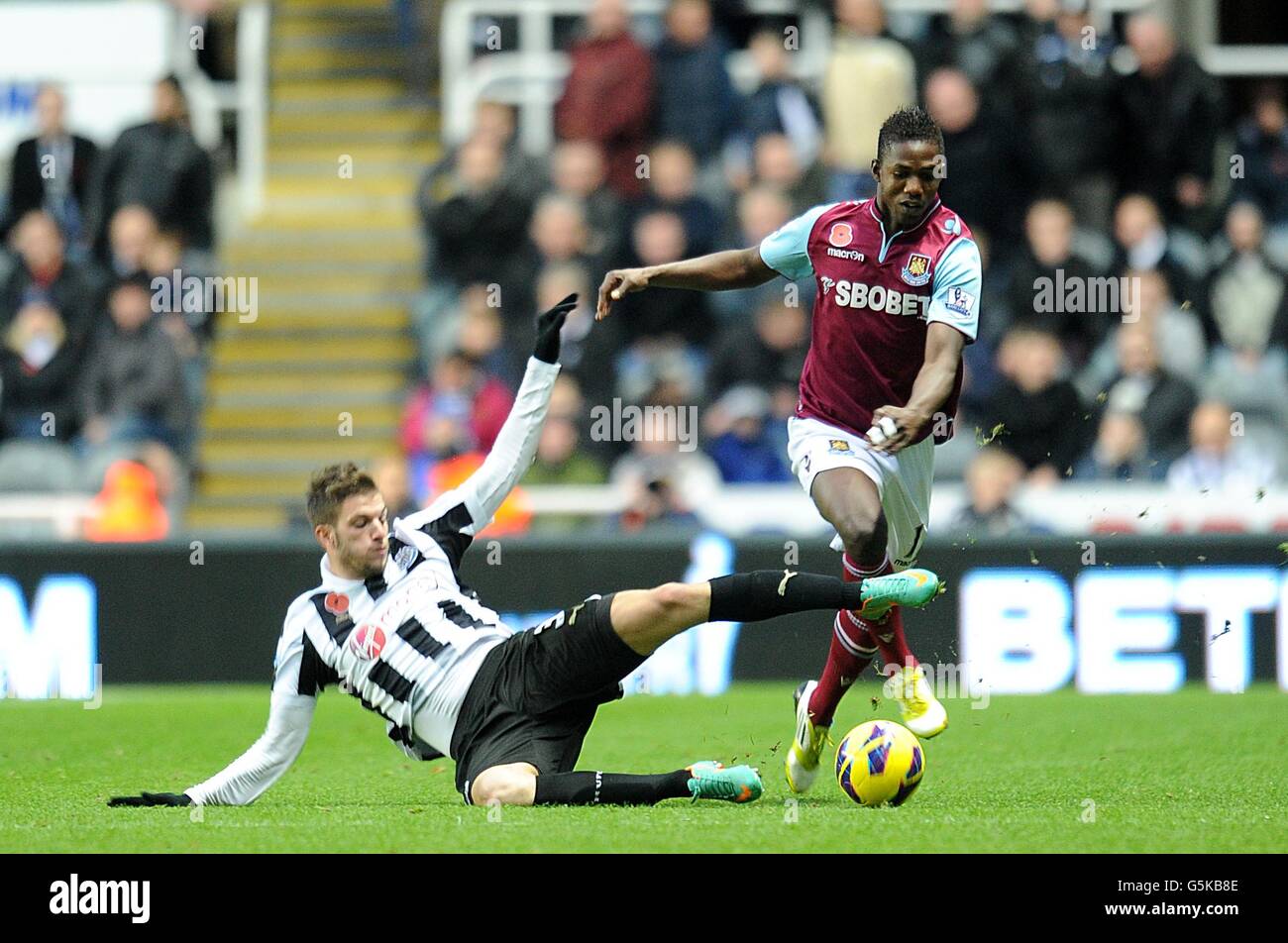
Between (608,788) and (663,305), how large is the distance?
7152 millimetres

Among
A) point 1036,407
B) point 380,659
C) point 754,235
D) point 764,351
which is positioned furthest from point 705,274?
point 754,235

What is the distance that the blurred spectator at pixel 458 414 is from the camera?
13.6 m

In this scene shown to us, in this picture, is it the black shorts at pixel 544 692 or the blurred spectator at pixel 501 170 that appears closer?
the black shorts at pixel 544 692

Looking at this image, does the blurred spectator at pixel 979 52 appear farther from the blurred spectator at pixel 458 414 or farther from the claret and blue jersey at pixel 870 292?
the claret and blue jersey at pixel 870 292

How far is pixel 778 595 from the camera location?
22.6ft

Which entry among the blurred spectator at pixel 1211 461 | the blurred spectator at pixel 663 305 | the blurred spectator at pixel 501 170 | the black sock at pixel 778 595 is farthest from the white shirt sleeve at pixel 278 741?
the blurred spectator at pixel 501 170

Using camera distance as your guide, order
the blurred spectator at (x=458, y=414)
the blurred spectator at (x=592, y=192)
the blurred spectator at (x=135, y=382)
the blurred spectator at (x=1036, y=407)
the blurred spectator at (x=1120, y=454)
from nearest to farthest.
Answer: the blurred spectator at (x=1036, y=407), the blurred spectator at (x=1120, y=454), the blurred spectator at (x=458, y=414), the blurred spectator at (x=592, y=192), the blurred spectator at (x=135, y=382)

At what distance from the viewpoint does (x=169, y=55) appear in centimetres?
1620

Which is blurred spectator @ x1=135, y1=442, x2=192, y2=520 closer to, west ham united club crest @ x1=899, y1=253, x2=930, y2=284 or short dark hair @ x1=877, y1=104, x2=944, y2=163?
west ham united club crest @ x1=899, y1=253, x2=930, y2=284

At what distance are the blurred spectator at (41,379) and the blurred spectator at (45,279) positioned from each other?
21 centimetres

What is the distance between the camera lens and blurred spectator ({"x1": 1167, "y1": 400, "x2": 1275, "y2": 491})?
12.9m

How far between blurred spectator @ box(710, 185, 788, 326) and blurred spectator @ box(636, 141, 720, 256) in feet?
0.46
